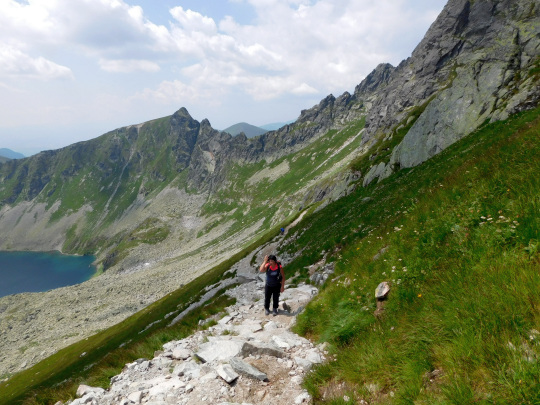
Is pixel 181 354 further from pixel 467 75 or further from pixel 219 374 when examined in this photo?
pixel 467 75

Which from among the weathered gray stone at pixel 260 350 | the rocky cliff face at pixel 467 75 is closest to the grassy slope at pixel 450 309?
the weathered gray stone at pixel 260 350

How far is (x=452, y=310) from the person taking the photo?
4.41 m

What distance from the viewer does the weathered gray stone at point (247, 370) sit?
6.56 metres

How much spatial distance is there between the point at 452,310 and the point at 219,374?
5.18 m

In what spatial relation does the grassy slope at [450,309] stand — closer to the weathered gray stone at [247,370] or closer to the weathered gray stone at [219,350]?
the weathered gray stone at [247,370]

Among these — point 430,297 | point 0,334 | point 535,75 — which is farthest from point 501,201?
point 0,334

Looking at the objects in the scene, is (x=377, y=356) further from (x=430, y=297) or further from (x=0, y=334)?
(x=0, y=334)

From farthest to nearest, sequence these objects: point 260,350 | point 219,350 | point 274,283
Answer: point 274,283, point 219,350, point 260,350

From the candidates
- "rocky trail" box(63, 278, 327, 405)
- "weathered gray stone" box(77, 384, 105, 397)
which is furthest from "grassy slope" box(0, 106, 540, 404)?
"rocky trail" box(63, 278, 327, 405)

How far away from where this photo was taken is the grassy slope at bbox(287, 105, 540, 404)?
134 inches

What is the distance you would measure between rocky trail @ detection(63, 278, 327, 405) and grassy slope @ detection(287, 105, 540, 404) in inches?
32.8

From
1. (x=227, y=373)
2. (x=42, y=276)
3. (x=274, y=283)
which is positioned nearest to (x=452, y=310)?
(x=227, y=373)

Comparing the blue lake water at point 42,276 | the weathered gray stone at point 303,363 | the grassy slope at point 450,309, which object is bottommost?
the blue lake water at point 42,276

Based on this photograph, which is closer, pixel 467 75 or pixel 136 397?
pixel 136 397
